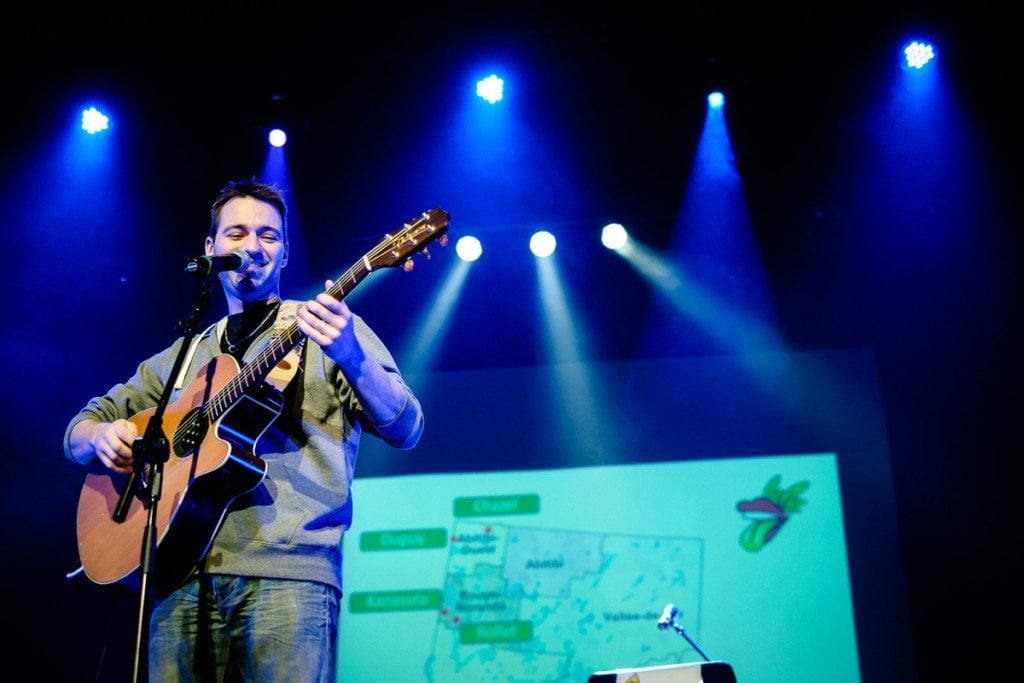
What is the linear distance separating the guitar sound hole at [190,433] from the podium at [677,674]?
6.83 ft

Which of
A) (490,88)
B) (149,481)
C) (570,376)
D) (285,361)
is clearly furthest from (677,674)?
(490,88)

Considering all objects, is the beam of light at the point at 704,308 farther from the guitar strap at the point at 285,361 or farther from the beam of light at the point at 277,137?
the guitar strap at the point at 285,361

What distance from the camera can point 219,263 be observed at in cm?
238

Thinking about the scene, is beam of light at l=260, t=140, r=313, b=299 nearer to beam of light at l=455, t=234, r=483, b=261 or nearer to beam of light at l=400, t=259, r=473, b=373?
beam of light at l=400, t=259, r=473, b=373

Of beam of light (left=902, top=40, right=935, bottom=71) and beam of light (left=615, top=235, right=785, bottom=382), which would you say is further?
beam of light (left=615, top=235, right=785, bottom=382)

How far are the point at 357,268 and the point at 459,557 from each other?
3.62 meters

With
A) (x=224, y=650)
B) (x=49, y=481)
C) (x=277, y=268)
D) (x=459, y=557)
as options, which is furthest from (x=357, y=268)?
(x=49, y=481)

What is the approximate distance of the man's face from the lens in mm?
2584

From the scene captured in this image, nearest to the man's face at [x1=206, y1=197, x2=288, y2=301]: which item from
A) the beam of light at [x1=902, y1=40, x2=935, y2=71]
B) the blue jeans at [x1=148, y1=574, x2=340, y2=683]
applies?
the blue jeans at [x1=148, y1=574, x2=340, y2=683]

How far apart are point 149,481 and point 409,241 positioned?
36.9 inches

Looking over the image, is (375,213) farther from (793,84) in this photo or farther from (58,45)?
(793,84)

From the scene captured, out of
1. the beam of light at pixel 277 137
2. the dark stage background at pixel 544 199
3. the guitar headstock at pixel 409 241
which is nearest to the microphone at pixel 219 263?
the guitar headstock at pixel 409 241

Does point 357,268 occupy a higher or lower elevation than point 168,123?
lower

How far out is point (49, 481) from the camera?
585cm
